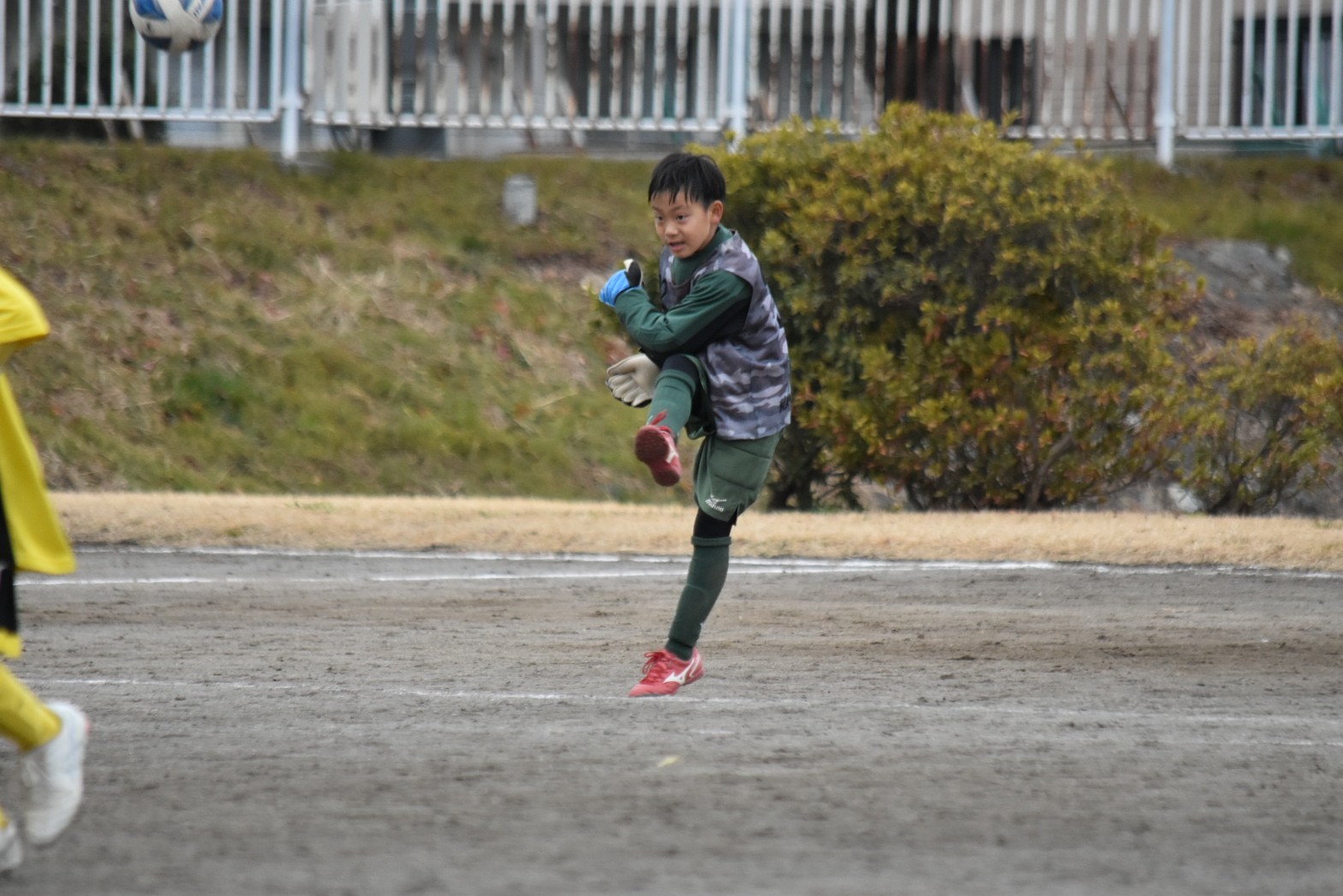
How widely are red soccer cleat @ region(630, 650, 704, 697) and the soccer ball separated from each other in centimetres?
907

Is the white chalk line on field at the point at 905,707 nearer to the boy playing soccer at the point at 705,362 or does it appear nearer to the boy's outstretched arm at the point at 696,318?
the boy playing soccer at the point at 705,362

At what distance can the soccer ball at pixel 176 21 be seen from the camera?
43.6ft

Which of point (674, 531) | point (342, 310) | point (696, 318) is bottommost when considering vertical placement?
point (674, 531)

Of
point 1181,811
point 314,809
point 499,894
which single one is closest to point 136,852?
Result: point 314,809

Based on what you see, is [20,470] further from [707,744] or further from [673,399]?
[673,399]

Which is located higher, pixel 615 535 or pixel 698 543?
pixel 698 543

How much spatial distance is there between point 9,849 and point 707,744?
2.00m

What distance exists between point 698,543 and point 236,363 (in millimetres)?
11141

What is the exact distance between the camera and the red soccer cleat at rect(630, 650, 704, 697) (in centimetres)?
589

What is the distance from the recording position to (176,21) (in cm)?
1337

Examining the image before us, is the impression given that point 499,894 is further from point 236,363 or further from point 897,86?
point 897,86

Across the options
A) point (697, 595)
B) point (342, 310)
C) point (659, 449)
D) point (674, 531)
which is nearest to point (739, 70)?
point (342, 310)

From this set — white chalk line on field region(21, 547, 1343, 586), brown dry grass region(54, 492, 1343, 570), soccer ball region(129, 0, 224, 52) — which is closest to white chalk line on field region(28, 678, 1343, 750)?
white chalk line on field region(21, 547, 1343, 586)

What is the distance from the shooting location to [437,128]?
20406 mm
